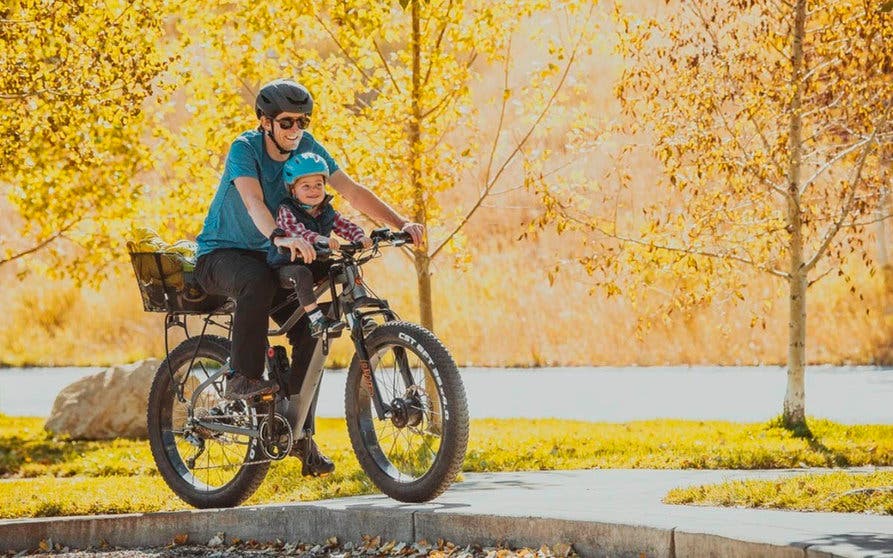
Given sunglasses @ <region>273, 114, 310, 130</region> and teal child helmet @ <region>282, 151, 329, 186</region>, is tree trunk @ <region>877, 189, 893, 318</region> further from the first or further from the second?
teal child helmet @ <region>282, 151, 329, 186</region>

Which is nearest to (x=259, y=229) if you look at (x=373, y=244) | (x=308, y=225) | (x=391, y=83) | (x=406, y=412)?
(x=308, y=225)

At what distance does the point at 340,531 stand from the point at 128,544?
4.74 feet

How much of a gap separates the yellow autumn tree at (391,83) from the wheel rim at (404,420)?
20.9 ft

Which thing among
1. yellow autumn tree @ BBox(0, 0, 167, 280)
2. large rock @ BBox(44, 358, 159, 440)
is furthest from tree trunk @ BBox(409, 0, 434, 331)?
large rock @ BBox(44, 358, 159, 440)

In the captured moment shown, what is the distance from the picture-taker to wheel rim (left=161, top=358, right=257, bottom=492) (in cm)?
845

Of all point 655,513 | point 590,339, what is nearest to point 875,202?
point 655,513

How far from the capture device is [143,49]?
41.8 ft

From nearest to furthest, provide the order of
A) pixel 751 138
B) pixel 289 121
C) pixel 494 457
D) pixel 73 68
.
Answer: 1. pixel 289 121
2. pixel 494 457
3. pixel 73 68
4. pixel 751 138

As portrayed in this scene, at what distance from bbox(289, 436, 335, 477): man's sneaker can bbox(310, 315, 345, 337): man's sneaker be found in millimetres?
706

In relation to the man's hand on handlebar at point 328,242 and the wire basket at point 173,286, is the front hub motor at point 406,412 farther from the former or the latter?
the wire basket at point 173,286

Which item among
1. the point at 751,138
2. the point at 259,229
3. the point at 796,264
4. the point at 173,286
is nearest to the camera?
the point at 259,229

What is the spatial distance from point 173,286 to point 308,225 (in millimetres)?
1336

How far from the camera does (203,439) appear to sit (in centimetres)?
868

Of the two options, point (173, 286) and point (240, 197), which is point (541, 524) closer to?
point (240, 197)
